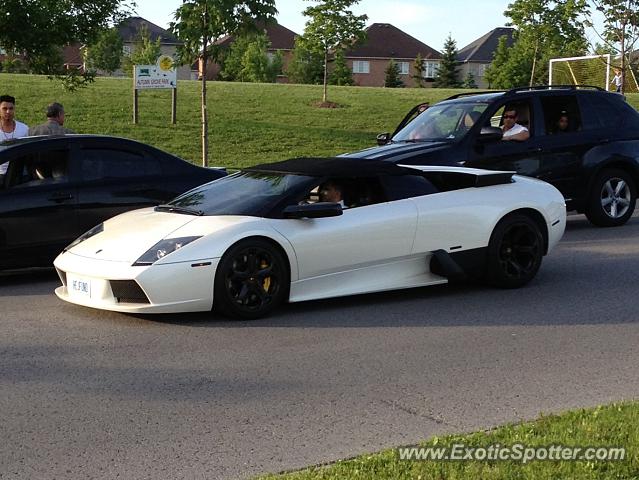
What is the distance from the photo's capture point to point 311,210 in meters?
8.08

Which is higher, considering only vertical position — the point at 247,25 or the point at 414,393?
the point at 247,25

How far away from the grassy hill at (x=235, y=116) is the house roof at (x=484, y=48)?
67.8m

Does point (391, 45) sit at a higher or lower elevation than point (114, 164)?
higher

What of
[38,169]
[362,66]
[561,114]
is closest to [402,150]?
[561,114]

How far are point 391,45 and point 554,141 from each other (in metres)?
99.3

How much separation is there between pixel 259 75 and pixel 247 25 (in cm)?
5838

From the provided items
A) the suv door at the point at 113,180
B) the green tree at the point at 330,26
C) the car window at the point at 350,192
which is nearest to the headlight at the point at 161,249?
the car window at the point at 350,192

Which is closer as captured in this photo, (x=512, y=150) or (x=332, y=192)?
(x=332, y=192)

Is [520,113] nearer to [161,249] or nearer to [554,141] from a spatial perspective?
[554,141]

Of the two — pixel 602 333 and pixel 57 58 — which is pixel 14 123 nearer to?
pixel 57 58

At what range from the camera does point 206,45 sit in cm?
2000

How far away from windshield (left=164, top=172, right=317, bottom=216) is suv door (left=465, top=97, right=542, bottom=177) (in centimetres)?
440

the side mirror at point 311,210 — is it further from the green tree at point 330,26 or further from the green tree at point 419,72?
the green tree at point 419,72

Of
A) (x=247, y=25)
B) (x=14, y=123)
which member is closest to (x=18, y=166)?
(x=14, y=123)
